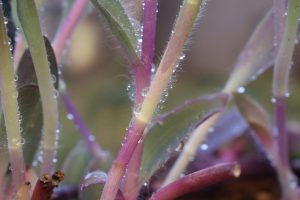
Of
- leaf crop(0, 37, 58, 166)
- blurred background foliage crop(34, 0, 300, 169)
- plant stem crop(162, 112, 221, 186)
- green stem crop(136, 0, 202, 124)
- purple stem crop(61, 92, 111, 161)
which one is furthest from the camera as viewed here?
blurred background foliage crop(34, 0, 300, 169)

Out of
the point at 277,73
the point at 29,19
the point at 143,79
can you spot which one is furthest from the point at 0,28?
the point at 277,73

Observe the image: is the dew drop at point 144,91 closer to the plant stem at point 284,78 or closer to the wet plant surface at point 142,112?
the wet plant surface at point 142,112

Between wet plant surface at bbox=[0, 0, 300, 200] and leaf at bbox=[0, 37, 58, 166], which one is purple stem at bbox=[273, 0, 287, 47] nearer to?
wet plant surface at bbox=[0, 0, 300, 200]

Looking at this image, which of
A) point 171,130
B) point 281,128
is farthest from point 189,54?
point 171,130

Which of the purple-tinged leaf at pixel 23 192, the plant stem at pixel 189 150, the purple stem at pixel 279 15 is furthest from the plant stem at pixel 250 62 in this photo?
the purple-tinged leaf at pixel 23 192

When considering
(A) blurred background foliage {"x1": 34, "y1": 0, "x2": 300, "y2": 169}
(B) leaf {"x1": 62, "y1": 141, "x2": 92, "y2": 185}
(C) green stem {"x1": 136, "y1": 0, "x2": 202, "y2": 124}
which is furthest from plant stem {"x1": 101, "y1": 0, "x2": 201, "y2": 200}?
(A) blurred background foliage {"x1": 34, "y1": 0, "x2": 300, "y2": 169}

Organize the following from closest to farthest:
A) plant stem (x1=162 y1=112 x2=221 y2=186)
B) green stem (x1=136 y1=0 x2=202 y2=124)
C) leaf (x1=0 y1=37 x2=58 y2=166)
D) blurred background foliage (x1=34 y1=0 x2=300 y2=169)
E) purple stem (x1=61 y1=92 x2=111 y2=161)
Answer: green stem (x1=136 y1=0 x2=202 y2=124) < leaf (x1=0 y1=37 x2=58 y2=166) < plant stem (x1=162 y1=112 x2=221 y2=186) < purple stem (x1=61 y1=92 x2=111 y2=161) < blurred background foliage (x1=34 y1=0 x2=300 y2=169)
